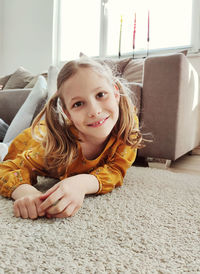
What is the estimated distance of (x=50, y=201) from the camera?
0.60 m

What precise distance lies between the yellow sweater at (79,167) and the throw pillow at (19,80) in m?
1.84

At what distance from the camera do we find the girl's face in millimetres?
758

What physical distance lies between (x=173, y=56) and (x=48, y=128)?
32.2 inches

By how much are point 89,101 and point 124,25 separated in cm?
290

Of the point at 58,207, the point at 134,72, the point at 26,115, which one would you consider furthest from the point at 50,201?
the point at 134,72

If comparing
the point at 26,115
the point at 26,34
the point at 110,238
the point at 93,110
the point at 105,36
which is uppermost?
the point at 26,34

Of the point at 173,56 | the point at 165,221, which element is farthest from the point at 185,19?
the point at 165,221

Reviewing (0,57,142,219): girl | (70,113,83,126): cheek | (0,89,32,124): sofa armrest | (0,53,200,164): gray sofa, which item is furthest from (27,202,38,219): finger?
(0,89,32,124): sofa armrest

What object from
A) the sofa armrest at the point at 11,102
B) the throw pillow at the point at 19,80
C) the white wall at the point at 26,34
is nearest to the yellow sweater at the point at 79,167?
the sofa armrest at the point at 11,102

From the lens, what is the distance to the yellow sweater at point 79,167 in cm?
77

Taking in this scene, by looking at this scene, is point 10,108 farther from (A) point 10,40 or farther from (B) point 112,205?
(A) point 10,40

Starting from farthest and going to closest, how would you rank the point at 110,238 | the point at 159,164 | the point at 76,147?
1. the point at 159,164
2. the point at 76,147
3. the point at 110,238

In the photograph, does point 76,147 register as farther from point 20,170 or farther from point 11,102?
point 11,102

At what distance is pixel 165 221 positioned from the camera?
624mm
